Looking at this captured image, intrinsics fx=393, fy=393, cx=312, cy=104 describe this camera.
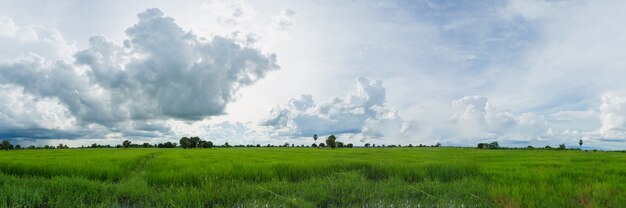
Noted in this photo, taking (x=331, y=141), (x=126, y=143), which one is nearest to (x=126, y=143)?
(x=126, y=143)

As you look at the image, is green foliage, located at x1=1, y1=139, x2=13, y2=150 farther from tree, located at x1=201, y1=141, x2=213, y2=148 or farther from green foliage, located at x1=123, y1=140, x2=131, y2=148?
tree, located at x1=201, y1=141, x2=213, y2=148

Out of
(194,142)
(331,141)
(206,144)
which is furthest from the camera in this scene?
(206,144)

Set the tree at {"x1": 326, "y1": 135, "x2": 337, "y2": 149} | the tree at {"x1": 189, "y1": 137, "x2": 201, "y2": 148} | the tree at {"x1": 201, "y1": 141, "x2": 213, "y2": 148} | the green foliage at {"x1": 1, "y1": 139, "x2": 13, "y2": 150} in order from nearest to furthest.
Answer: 1. the tree at {"x1": 326, "y1": 135, "x2": 337, "y2": 149}
2. the green foliage at {"x1": 1, "y1": 139, "x2": 13, "y2": 150}
3. the tree at {"x1": 189, "y1": 137, "x2": 201, "y2": 148}
4. the tree at {"x1": 201, "y1": 141, "x2": 213, "y2": 148}

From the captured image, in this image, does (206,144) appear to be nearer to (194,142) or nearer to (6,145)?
(194,142)

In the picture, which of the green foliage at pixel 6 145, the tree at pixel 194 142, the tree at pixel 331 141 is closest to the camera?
the tree at pixel 331 141

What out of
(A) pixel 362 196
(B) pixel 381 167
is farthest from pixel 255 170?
(A) pixel 362 196

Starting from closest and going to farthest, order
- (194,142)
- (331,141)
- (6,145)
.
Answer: (331,141)
(6,145)
(194,142)

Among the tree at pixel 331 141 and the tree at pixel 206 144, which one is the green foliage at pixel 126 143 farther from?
the tree at pixel 331 141

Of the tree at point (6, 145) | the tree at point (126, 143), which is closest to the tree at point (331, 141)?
the tree at point (126, 143)

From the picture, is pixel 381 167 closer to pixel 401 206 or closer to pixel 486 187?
pixel 486 187

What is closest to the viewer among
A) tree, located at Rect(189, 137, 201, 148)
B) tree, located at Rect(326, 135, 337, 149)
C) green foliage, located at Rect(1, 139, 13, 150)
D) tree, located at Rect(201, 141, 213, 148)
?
tree, located at Rect(326, 135, 337, 149)

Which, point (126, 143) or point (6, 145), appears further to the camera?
Answer: point (126, 143)

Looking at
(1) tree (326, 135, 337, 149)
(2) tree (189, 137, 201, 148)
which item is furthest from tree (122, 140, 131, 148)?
(1) tree (326, 135, 337, 149)

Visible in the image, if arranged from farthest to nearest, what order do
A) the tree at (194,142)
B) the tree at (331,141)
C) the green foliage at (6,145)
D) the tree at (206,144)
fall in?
1. the tree at (206,144)
2. the tree at (194,142)
3. the green foliage at (6,145)
4. the tree at (331,141)
